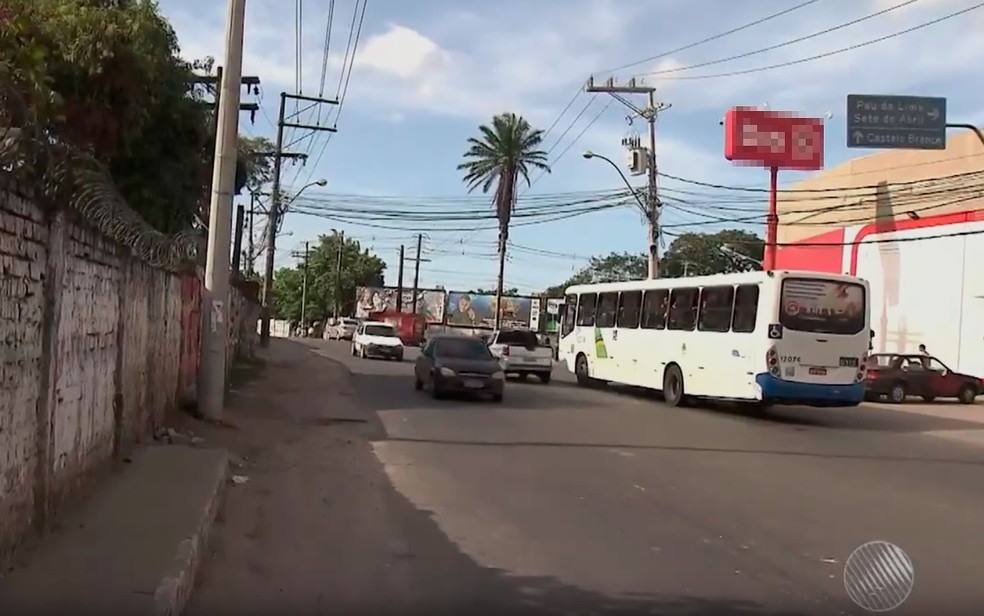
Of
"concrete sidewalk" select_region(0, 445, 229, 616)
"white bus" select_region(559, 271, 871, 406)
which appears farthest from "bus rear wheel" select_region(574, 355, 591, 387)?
"concrete sidewalk" select_region(0, 445, 229, 616)

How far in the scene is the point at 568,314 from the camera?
32.1 m

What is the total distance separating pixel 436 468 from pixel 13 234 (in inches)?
279

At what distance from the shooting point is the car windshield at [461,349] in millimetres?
23750

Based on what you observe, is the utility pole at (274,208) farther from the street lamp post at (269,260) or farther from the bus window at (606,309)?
the bus window at (606,309)

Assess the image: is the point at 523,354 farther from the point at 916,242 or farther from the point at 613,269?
the point at 613,269

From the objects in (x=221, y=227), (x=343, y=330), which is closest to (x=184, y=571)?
(x=221, y=227)

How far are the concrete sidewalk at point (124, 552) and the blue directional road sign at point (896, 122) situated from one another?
23.9m

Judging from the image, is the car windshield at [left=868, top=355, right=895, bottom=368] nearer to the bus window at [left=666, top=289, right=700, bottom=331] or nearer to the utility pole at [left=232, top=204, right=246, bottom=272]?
the bus window at [left=666, top=289, right=700, bottom=331]

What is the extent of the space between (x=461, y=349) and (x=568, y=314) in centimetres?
854

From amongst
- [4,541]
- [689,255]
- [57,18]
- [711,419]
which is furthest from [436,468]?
[689,255]

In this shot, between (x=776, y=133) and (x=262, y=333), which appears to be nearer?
(x=776, y=133)

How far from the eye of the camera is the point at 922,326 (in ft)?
123

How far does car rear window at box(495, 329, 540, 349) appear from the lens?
3200cm

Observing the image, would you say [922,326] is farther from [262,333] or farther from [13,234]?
[13,234]
